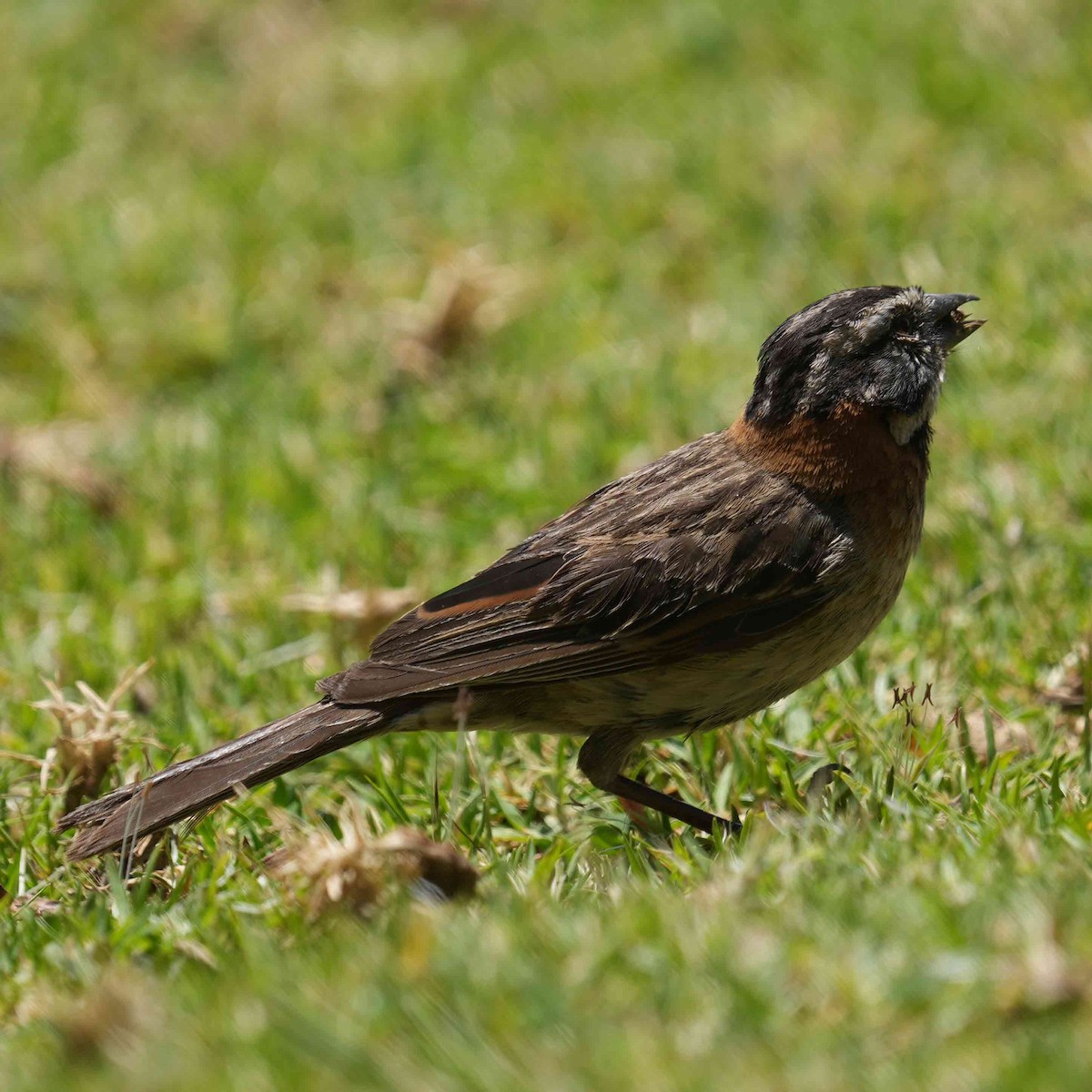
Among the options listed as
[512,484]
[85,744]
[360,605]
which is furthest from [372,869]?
[512,484]

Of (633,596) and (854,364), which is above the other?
(854,364)

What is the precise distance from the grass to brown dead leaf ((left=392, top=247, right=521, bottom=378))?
19 millimetres

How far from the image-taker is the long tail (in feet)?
14.1

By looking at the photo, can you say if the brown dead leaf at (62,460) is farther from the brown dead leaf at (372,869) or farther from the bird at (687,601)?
the brown dead leaf at (372,869)

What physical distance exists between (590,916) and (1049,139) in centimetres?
611

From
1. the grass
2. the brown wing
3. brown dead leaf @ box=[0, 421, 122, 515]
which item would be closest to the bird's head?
the brown wing

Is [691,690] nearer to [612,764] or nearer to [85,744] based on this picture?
[612,764]

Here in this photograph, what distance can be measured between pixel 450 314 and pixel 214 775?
373cm

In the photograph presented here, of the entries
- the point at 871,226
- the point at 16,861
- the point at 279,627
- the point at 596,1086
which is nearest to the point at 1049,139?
the point at 871,226

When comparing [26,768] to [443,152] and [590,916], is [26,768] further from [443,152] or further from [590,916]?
[443,152]

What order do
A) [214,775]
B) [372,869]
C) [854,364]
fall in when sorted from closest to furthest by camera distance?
[372,869] → [214,775] → [854,364]

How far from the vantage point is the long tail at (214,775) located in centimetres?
430

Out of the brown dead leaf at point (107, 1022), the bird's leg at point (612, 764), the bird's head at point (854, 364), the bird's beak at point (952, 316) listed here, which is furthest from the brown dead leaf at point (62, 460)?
the brown dead leaf at point (107, 1022)

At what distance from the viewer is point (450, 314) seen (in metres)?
7.75
